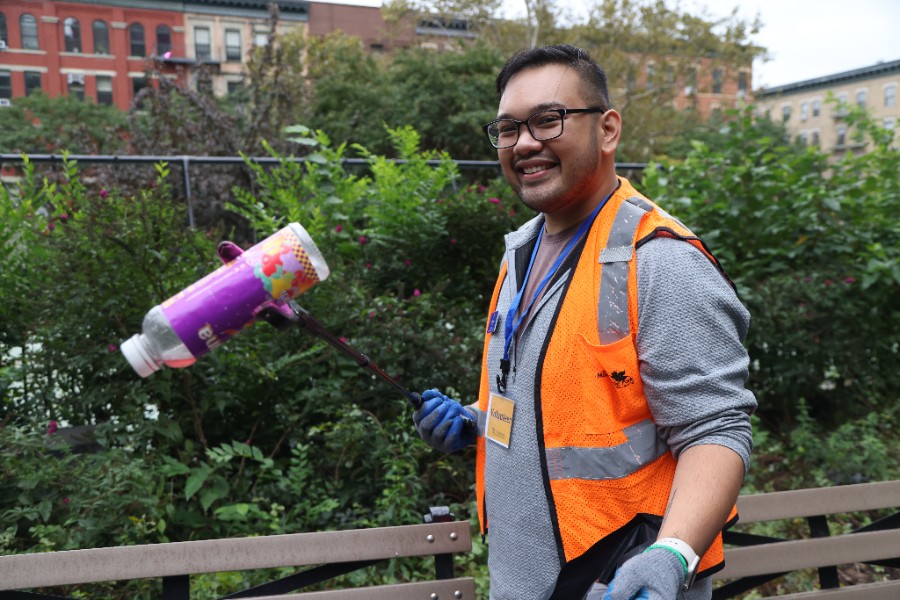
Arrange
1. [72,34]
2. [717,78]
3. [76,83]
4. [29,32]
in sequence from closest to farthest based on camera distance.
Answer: [717,78] < [29,32] < [72,34] < [76,83]

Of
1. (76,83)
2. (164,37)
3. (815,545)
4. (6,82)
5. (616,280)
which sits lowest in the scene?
(76,83)

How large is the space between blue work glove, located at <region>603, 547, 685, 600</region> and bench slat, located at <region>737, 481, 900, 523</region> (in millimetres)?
1653

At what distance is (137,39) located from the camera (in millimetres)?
46875

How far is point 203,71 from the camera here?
476 inches

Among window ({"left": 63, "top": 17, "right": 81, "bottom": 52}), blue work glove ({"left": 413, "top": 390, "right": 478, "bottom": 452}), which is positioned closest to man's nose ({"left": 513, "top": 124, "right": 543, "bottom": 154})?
blue work glove ({"left": 413, "top": 390, "right": 478, "bottom": 452})

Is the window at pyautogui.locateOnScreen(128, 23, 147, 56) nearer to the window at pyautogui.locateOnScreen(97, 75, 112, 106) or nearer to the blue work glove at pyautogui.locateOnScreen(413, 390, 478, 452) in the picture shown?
the window at pyautogui.locateOnScreen(97, 75, 112, 106)

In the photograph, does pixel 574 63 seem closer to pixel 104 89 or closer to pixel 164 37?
pixel 104 89

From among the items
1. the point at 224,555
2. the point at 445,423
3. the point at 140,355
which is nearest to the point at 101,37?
the point at 140,355

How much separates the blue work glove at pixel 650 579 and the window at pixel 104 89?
4802 centimetres

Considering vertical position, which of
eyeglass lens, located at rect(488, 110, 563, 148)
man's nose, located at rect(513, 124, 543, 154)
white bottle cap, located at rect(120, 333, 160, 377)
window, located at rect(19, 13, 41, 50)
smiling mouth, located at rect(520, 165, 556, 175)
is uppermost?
window, located at rect(19, 13, 41, 50)

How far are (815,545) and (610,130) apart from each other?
1.96 metres

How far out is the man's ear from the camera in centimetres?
181

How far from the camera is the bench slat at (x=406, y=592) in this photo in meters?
2.59

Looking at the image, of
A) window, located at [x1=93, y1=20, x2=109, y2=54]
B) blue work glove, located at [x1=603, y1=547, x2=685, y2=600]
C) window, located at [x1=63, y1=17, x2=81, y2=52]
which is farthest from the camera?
window, located at [x1=93, y1=20, x2=109, y2=54]
